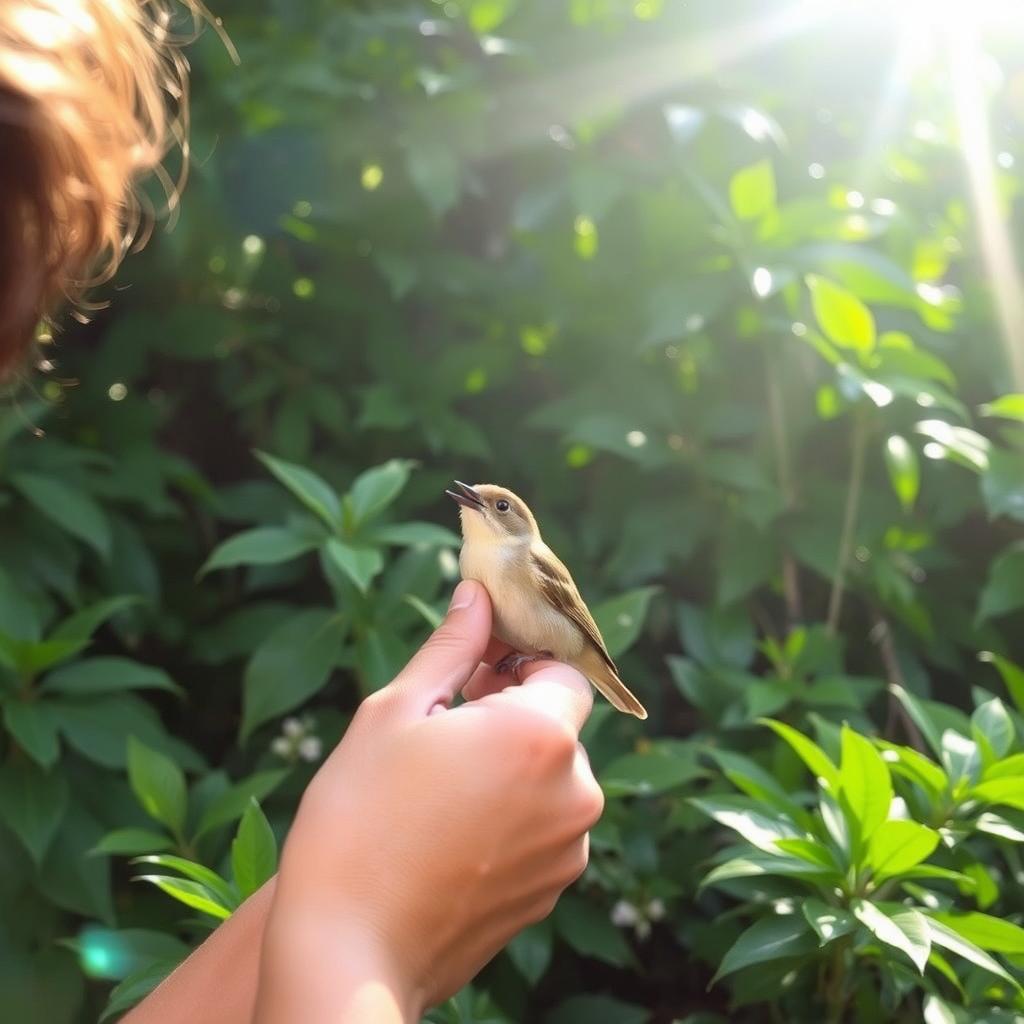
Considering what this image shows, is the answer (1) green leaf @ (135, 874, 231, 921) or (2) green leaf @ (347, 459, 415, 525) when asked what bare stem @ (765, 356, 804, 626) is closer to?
(2) green leaf @ (347, 459, 415, 525)

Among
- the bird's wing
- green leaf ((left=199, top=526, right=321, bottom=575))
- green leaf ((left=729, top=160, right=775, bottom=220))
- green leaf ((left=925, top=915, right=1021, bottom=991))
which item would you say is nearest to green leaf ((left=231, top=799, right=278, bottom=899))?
green leaf ((left=199, top=526, right=321, bottom=575))

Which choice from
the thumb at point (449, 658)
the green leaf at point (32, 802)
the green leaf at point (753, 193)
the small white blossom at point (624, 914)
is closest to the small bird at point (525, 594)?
the thumb at point (449, 658)

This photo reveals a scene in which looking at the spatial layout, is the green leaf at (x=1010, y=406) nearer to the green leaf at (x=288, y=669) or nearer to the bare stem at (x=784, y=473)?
the bare stem at (x=784, y=473)

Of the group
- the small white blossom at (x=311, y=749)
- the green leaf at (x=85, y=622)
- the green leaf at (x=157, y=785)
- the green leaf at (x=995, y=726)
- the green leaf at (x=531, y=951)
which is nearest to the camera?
the green leaf at (x=995, y=726)

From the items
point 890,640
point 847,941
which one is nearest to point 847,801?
point 847,941

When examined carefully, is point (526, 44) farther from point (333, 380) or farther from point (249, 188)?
point (333, 380)
